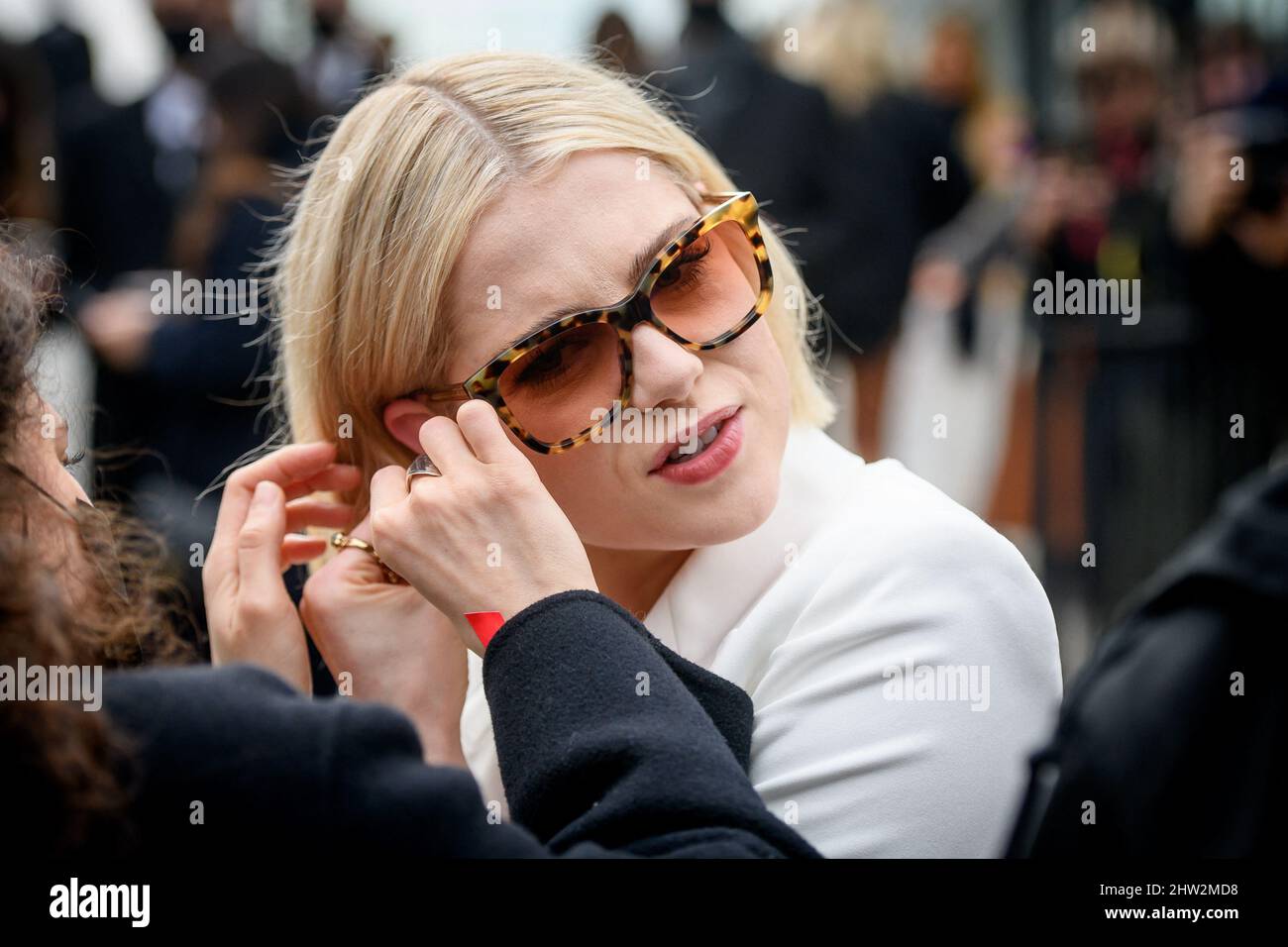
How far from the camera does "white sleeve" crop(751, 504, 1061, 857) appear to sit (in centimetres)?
158

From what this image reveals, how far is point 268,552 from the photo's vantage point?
2064 mm

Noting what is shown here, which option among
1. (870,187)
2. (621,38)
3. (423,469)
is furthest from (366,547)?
(870,187)

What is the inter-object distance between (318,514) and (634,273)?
0.72 metres

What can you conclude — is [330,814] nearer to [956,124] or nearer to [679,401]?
[679,401]

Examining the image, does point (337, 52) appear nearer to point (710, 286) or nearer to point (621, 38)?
point (621, 38)

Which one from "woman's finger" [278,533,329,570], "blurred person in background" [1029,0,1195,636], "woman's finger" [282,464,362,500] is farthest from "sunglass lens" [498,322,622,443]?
"blurred person in background" [1029,0,1195,636]

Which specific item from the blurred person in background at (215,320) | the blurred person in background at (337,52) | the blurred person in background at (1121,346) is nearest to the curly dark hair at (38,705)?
the blurred person in background at (215,320)

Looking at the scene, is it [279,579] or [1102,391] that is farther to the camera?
[1102,391]

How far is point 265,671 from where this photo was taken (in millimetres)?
1313
